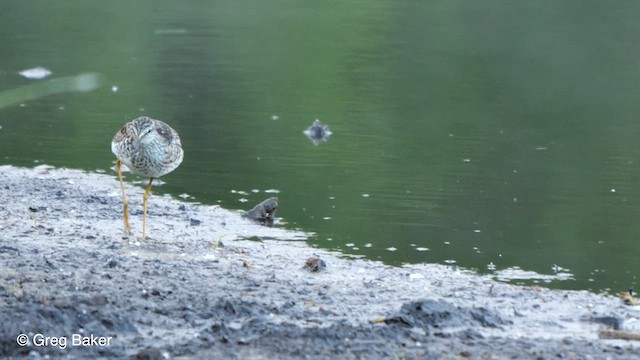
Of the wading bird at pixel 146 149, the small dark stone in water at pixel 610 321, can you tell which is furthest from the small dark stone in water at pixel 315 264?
the small dark stone in water at pixel 610 321

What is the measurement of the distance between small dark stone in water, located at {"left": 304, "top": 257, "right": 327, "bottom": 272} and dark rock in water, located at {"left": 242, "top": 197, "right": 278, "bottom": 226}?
1683 millimetres

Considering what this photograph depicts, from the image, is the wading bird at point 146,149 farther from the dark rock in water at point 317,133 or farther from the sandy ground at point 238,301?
the dark rock in water at point 317,133

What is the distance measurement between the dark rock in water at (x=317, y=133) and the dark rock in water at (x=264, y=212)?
154 inches

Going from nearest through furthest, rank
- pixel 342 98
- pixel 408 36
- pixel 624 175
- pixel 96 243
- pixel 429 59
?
pixel 96 243
pixel 624 175
pixel 342 98
pixel 429 59
pixel 408 36

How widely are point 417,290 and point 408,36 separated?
16.5 metres

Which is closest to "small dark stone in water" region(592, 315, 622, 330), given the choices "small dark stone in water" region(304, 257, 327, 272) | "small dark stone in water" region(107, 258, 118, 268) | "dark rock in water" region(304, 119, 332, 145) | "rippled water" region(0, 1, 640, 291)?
"rippled water" region(0, 1, 640, 291)

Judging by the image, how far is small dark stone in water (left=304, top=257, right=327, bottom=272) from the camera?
8602mm

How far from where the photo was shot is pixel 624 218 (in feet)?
36.4

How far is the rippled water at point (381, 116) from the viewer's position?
10.5 meters

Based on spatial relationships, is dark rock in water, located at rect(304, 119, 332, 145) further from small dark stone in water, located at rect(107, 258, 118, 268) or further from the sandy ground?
small dark stone in water, located at rect(107, 258, 118, 268)

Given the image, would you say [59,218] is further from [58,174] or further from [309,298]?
[309,298]

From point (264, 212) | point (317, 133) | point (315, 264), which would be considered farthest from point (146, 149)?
point (317, 133)

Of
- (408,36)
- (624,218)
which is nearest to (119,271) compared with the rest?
(624,218)

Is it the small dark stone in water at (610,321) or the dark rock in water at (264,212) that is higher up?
the small dark stone in water at (610,321)
